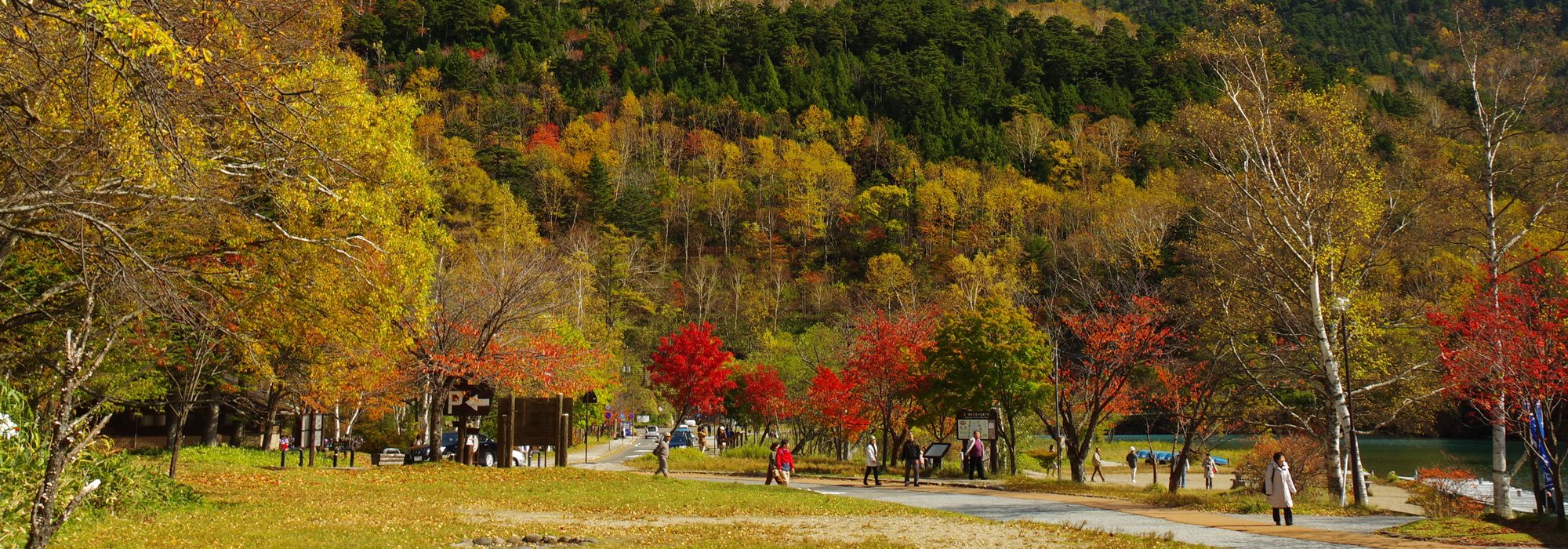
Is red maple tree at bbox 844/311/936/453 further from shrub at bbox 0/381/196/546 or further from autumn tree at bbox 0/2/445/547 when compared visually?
shrub at bbox 0/381/196/546

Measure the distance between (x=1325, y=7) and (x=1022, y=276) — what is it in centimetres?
11377

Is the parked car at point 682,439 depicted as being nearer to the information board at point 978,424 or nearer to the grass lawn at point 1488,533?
the information board at point 978,424

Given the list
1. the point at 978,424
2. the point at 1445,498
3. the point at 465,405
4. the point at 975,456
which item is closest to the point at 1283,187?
the point at 1445,498

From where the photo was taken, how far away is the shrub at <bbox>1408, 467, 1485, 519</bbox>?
635 inches

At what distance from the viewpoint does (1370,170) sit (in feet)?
64.4

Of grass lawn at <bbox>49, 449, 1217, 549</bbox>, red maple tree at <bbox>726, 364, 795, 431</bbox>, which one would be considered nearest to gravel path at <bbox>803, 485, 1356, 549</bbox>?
grass lawn at <bbox>49, 449, 1217, 549</bbox>

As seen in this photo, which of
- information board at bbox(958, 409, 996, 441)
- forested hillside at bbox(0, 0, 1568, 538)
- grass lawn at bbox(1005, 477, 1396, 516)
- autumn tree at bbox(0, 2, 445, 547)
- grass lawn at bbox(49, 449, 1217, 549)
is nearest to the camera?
autumn tree at bbox(0, 2, 445, 547)

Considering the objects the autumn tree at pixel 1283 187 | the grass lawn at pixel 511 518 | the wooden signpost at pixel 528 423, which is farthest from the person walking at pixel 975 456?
the wooden signpost at pixel 528 423

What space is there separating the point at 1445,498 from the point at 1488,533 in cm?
457

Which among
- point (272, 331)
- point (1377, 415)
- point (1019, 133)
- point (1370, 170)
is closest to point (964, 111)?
point (1019, 133)

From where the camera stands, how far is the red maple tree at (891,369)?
103 feet

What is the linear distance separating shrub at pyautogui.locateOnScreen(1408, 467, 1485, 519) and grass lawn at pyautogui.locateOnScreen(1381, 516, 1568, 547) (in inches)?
39.5

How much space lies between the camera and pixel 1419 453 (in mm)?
56812

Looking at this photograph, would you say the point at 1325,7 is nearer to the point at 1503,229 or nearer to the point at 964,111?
the point at 964,111
